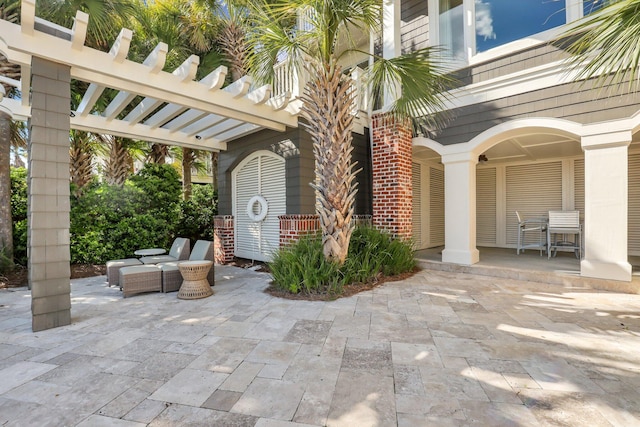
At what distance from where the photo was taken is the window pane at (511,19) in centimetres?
495

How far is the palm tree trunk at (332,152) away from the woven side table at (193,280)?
5.97 ft

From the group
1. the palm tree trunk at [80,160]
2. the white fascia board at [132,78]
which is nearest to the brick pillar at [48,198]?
the white fascia board at [132,78]

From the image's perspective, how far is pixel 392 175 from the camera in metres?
5.84

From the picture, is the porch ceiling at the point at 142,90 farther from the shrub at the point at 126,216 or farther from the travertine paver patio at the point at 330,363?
the travertine paver patio at the point at 330,363

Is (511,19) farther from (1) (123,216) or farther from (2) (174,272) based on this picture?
(1) (123,216)

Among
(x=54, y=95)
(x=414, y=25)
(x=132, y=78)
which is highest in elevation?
(x=414, y=25)

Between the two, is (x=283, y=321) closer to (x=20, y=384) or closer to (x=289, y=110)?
(x=20, y=384)

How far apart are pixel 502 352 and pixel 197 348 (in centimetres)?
258

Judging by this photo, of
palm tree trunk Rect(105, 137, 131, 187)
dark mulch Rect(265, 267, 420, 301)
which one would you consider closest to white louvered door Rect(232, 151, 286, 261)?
dark mulch Rect(265, 267, 420, 301)

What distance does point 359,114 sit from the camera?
21.3 feet

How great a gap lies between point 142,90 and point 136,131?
2.14 metres

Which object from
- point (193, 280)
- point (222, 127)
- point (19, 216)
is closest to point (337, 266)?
point (193, 280)

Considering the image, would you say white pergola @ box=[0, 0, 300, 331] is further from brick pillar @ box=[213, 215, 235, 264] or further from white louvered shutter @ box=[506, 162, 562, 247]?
white louvered shutter @ box=[506, 162, 562, 247]

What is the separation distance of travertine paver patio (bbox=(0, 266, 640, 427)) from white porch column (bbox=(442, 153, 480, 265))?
70.6 inches
